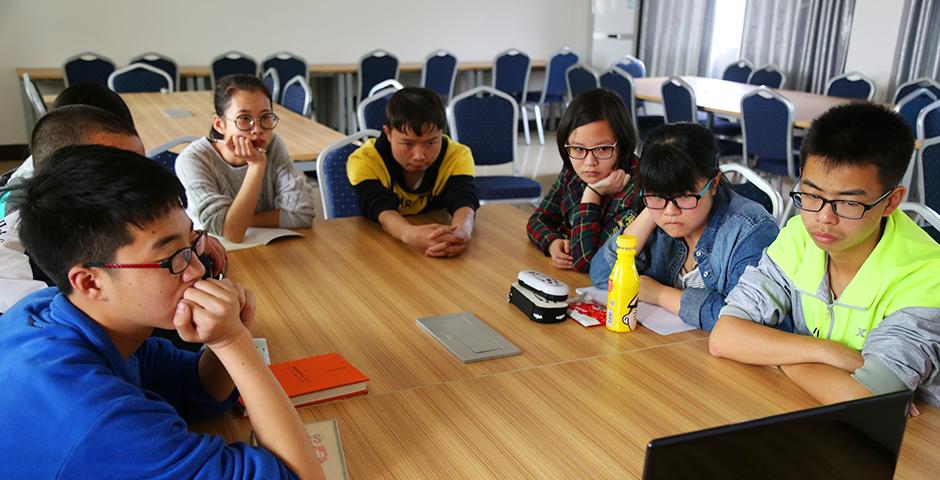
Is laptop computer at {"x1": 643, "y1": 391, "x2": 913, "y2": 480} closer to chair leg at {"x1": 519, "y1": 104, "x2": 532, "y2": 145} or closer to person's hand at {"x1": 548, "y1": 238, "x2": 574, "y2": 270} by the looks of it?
person's hand at {"x1": 548, "y1": 238, "x2": 574, "y2": 270}

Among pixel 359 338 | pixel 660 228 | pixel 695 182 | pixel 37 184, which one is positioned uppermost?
pixel 37 184

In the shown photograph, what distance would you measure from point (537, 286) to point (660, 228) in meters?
0.41

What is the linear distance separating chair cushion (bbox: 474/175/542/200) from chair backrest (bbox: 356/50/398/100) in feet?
11.4

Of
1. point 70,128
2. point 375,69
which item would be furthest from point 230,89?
point 375,69

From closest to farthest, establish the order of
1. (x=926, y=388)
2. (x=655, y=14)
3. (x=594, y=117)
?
(x=926, y=388) → (x=594, y=117) → (x=655, y=14)

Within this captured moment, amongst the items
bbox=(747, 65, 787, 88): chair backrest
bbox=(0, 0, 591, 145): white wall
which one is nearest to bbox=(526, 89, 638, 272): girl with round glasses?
bbox=(747, 65, 787, 88): chair backrest

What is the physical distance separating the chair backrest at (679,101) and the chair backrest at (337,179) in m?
3.27

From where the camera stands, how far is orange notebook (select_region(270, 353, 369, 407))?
1463 millimetres

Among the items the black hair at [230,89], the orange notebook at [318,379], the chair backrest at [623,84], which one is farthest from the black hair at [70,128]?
the chair backrest at [623,84]

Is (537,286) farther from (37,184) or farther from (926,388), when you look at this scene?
(37,184)

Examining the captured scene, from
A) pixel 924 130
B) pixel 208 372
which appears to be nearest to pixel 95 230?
pixel 208 372

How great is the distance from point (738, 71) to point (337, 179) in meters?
5.87

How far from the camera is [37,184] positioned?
106 centimetres

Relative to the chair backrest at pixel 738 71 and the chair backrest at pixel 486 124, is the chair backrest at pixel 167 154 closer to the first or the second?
the chair backrest at pixel 486 124
